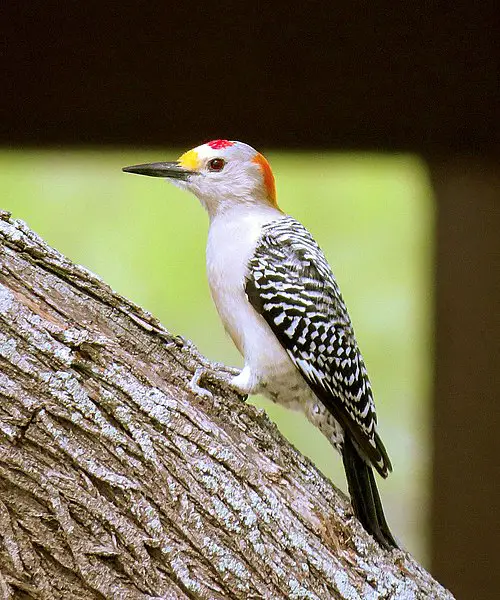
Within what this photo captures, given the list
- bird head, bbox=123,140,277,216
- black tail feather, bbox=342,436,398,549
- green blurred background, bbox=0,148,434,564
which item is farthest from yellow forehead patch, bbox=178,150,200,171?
green blurred background, bbox=0,148,434,564

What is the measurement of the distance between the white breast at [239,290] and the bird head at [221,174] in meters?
0.04

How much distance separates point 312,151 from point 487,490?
4.69 ft

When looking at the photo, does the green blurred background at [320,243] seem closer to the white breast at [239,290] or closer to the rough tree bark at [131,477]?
the white breast at [239,290]

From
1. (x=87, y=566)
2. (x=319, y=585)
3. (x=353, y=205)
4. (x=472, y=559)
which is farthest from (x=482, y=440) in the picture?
(x=87, y=566)

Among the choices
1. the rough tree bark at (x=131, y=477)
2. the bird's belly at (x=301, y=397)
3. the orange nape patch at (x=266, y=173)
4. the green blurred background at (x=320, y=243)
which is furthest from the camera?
the green blurred background at (x=320, y=243)

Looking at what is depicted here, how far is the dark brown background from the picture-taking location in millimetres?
2752

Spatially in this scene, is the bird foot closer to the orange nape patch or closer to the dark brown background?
the orange nape patch

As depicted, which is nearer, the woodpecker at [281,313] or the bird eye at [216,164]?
the woodpecker at [281,313]

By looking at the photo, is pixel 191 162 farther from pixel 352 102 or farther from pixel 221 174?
pixel 352 102

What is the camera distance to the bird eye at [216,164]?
1956mm

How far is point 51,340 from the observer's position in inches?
57.7

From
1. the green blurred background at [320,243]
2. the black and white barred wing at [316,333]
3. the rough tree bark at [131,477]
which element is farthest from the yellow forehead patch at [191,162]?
the green blurred background at [320,243]

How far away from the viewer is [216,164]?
196 centimetres

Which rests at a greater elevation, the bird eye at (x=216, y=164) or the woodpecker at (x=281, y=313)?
the bird eye at (x=216, y=164)
